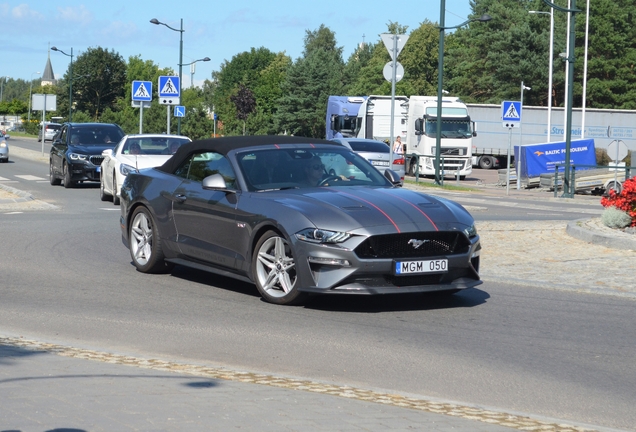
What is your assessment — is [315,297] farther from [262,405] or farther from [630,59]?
[630,59]

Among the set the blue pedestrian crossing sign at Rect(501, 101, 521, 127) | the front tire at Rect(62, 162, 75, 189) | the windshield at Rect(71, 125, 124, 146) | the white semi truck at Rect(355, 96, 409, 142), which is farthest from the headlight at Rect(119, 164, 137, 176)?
the white semi truck at Rect(355, 96, 409, 142)

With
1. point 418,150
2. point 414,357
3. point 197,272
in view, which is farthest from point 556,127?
point 414,357

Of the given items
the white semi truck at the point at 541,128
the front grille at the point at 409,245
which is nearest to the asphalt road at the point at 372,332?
the front grille at the point at 409,245

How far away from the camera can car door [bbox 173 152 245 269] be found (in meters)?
9.68

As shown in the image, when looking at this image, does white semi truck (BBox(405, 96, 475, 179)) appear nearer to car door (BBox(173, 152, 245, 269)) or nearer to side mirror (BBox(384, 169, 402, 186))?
side mirror (BBox(384, 169, 402, 186))

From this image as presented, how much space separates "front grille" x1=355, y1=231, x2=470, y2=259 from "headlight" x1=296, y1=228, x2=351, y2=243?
176 millimetres

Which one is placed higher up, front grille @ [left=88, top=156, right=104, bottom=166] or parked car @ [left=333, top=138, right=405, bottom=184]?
parked car @ [left=333, top=138, right=405, bottom=184]

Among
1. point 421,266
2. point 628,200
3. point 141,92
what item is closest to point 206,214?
point 421,266

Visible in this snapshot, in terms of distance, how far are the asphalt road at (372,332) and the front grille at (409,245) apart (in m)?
0.55

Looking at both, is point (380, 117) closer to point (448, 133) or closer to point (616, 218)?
point (448, 133)

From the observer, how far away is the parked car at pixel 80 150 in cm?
2755

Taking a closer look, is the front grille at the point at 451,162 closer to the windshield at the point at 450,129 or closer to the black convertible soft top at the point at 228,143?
the windshield at the point at 450,129

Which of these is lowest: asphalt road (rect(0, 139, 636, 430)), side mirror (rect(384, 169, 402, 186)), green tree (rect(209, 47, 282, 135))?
asphalt road (rect(0, 139, 636, 430))

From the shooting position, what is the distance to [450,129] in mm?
44469
